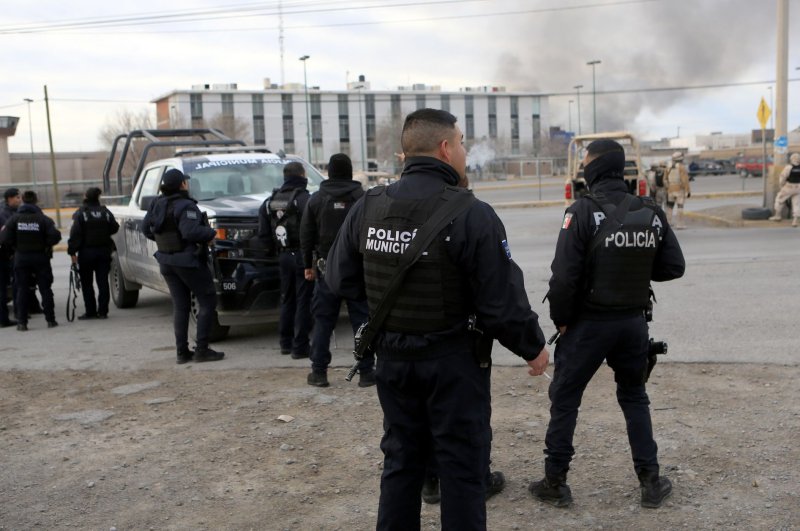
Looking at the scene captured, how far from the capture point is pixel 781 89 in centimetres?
1889

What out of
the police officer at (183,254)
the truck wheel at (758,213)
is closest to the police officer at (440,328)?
the police officer at (183,254)

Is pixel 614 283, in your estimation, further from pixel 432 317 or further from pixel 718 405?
pixel 718 405

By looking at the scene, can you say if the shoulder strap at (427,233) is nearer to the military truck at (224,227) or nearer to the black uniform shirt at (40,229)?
the military truck at (224,227)

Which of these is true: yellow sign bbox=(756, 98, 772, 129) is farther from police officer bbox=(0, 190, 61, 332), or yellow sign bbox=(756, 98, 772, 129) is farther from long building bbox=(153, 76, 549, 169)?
long building bbox=(153, 76, 549, 169)

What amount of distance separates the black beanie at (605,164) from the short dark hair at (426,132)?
1.10 meters

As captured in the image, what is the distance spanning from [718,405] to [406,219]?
342 cm

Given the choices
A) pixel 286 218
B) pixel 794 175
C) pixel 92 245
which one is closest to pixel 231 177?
pixel 286 218

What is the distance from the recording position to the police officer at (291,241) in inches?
289

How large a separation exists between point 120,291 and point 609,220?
28.6 feet

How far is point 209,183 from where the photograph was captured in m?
9.14

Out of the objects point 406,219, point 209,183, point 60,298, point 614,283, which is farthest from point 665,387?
point 60,298

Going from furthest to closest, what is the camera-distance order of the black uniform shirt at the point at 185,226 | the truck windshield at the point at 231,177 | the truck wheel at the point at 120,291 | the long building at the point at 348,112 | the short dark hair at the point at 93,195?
the long building at the point at 348,112
the truck wheel at the point at 120,291
the short dark hair at the point at 93,195
the truck windshield at the point at 231,177
the black uniform shirt at the point at 185,226

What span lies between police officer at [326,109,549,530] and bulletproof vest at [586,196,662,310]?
0.81 meters

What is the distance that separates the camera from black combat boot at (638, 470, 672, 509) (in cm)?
408
